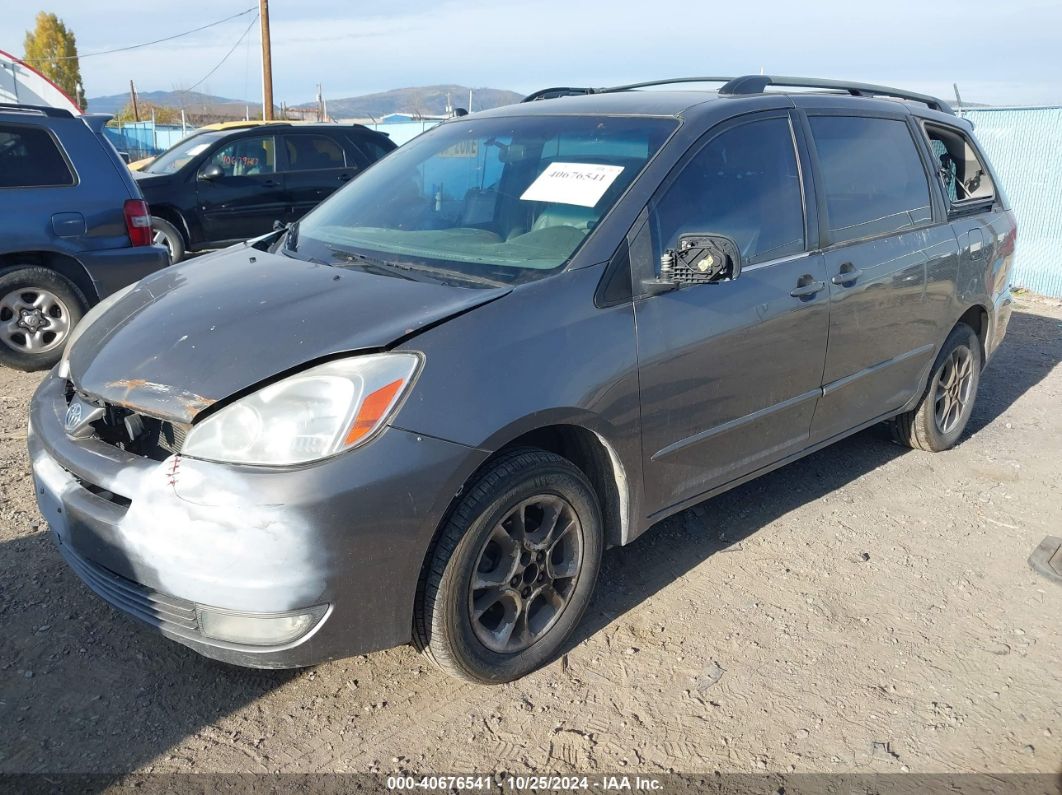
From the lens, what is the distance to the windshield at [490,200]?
308 cm

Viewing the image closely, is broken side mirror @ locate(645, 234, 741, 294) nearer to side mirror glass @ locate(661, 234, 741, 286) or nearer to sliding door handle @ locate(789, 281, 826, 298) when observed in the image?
side mirror glass @ locate(661, 234, 741, 286)

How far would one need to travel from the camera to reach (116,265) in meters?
6.00

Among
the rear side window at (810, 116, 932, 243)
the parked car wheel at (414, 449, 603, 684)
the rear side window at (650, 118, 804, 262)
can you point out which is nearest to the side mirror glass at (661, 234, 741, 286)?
the rear side window at (650, 118, 804, 262)

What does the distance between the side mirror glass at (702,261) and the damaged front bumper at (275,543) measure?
1020mm

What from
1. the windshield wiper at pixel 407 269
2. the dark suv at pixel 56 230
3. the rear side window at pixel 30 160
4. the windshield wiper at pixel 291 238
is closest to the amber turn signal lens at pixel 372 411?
the windshield wiper at pixel 407 269

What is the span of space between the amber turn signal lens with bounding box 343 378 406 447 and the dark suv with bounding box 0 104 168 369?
14.5ft

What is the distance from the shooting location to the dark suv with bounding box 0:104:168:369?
577 centimetres

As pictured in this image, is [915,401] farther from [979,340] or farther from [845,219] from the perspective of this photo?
[845,219]

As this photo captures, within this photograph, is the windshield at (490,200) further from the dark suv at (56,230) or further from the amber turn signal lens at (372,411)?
the dark suv at (56,230)

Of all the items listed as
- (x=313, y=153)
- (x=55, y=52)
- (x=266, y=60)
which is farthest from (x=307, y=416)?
(x=55, y=52)

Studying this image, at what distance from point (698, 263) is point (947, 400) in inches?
108

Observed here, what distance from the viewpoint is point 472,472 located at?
252 centimetres

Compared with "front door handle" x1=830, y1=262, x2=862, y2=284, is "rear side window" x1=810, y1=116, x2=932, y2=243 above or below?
above

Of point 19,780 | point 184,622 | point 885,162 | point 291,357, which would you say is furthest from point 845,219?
point 19,780
